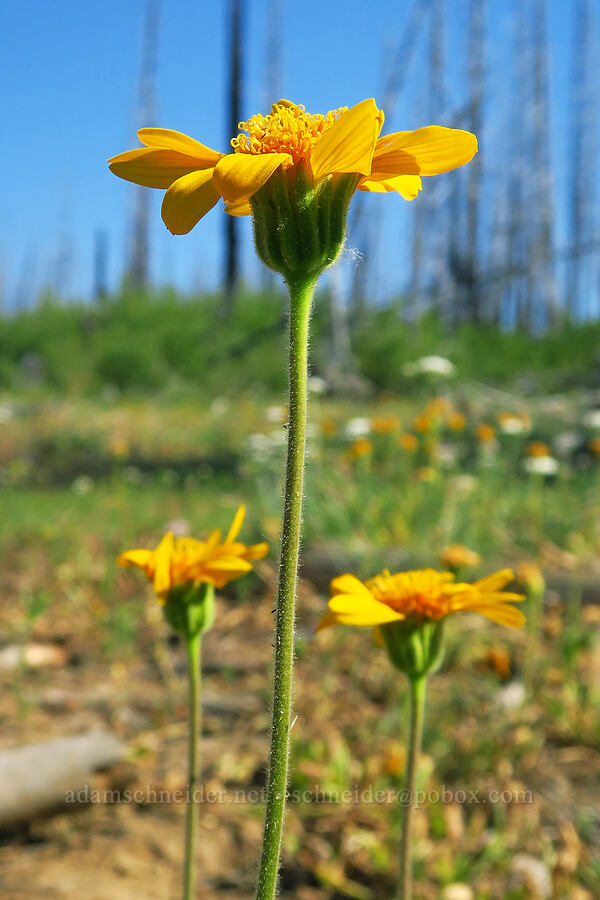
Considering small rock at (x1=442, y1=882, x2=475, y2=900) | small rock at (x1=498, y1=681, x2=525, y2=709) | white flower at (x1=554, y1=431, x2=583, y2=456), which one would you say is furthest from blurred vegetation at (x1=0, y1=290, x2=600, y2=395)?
small rock at (x1=442, y1=882, x2=475, y2=900)

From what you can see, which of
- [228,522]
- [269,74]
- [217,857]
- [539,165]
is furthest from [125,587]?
[269,74]

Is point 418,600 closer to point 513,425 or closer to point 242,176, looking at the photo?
point 242,176

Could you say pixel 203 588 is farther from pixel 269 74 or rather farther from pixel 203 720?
pixel 269 74

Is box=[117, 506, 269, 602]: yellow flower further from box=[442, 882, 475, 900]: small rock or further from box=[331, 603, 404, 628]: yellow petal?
box=[442, 882, 475, 900]: small rock

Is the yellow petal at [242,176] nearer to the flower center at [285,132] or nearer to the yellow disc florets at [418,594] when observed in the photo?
the flower center at [285,132]

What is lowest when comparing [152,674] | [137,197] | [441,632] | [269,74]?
[152,674]

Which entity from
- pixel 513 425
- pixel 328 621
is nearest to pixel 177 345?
pixel 513 425
